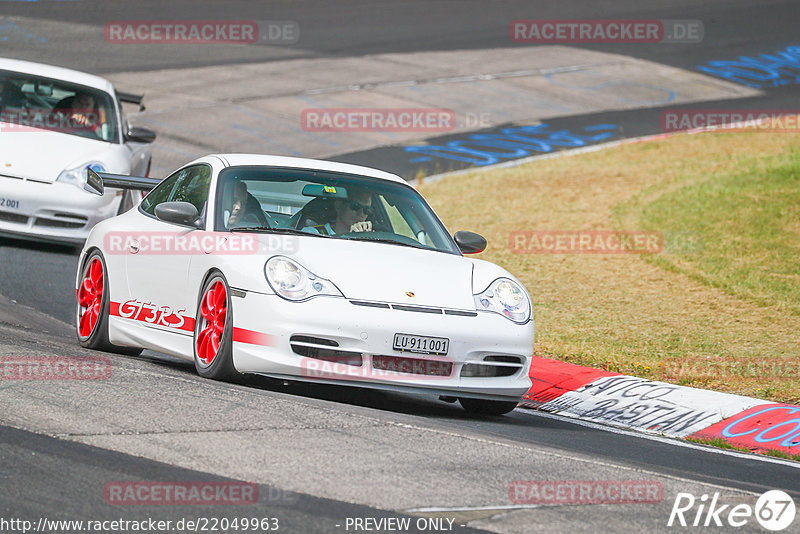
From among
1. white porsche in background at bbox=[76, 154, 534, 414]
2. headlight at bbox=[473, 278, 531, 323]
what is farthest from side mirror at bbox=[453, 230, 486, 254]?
headlight at bbox=[473, 278, 531, 323]

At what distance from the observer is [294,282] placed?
712 centimetres

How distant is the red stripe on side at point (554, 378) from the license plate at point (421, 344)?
1.72 meters

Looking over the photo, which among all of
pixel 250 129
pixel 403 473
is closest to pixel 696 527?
pixel 403 473

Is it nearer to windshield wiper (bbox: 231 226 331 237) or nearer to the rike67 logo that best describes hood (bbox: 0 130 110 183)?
windshield wiper (bbox: 231 226 331 237)

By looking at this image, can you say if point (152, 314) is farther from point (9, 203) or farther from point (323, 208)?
point (9, 203)

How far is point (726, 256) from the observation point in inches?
579

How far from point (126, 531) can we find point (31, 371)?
2612 mm

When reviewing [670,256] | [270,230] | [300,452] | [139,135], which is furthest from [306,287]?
[670,256]

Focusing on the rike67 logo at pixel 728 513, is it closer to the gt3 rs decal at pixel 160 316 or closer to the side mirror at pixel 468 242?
the gt3 rs decal at pixel 160 316

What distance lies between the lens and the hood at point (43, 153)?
12.1 metres

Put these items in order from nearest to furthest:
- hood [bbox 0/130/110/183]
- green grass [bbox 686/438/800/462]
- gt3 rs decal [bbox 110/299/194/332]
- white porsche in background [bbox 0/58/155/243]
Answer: green grass [bbox 686/438/800/462], gt3 rs decal [bbox 110/299/194/332], white porsche in background [bbox 0/58/155/243], hood [bbox 0/130/110/183]

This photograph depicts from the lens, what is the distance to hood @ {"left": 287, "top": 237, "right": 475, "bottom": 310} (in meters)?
7.17

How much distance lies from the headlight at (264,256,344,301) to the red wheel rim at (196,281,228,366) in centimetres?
34

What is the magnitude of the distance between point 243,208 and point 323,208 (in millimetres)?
516
